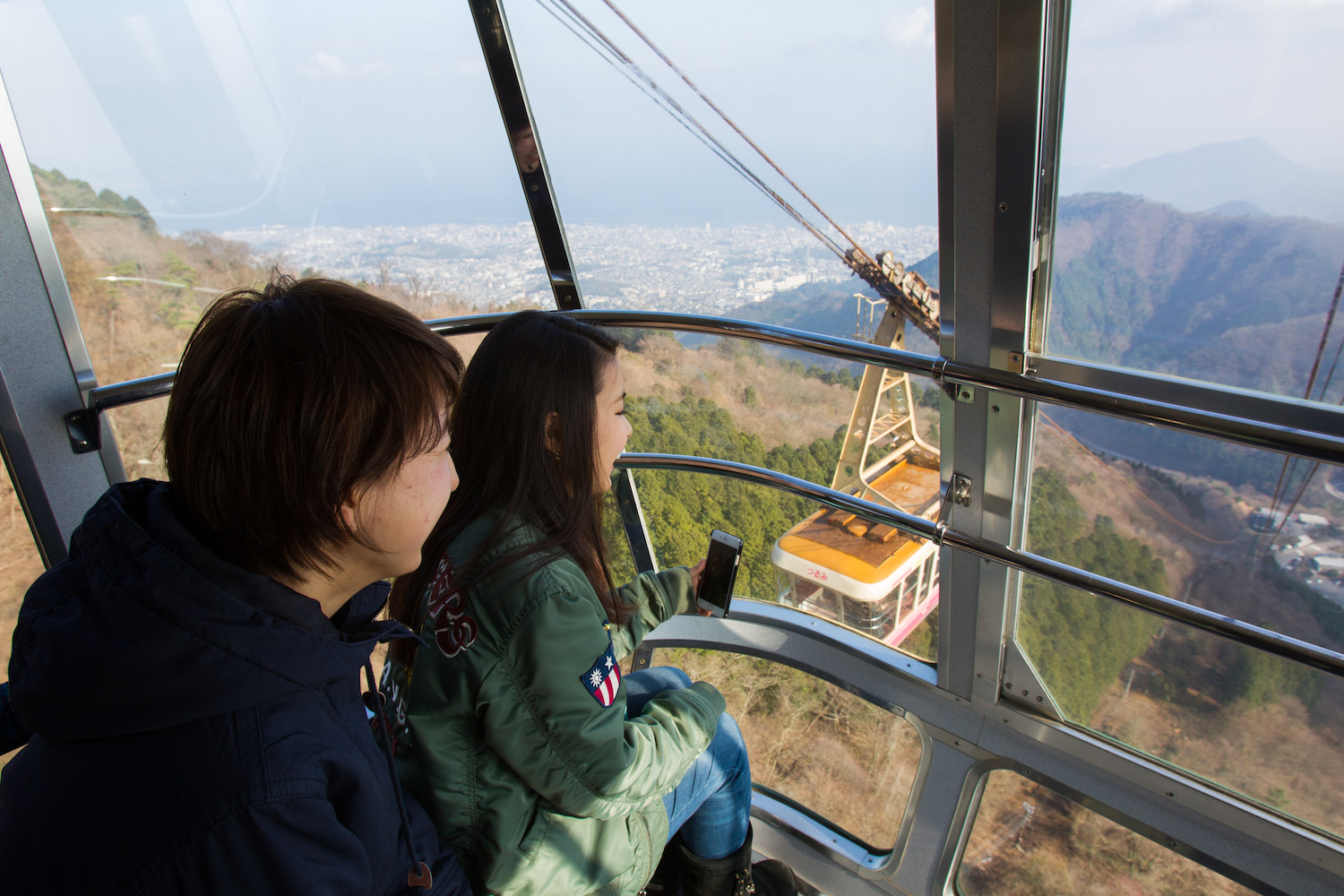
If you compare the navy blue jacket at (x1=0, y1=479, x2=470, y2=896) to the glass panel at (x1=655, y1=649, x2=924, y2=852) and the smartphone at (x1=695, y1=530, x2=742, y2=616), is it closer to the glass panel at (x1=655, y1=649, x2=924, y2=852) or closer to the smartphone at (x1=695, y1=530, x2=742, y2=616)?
the smartphone at (x1=695, y1=530, x2=742, y2=616)

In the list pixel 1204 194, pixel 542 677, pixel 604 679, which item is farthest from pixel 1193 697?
pixel 542 677

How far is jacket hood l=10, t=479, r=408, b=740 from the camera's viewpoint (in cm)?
65

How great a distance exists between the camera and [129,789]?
63cm

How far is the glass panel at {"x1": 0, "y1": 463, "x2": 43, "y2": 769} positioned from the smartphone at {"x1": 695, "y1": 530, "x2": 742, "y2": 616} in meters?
1.67

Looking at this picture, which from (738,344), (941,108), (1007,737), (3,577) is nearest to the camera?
(941,108)

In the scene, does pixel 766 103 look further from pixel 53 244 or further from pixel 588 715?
pixel 53 244

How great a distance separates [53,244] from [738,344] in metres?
1.84

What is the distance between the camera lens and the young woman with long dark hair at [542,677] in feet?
3.58

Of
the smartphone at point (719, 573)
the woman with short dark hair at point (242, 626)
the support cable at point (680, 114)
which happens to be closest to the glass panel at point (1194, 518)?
the smartphone at point (719, 573)

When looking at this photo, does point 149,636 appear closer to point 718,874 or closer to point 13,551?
point 718,874

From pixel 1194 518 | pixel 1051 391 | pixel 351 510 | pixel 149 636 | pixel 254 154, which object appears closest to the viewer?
pixel 149 636

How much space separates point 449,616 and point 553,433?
1.31 ft

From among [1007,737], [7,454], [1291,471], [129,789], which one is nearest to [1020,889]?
[1007,737]

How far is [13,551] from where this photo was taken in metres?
1.93
